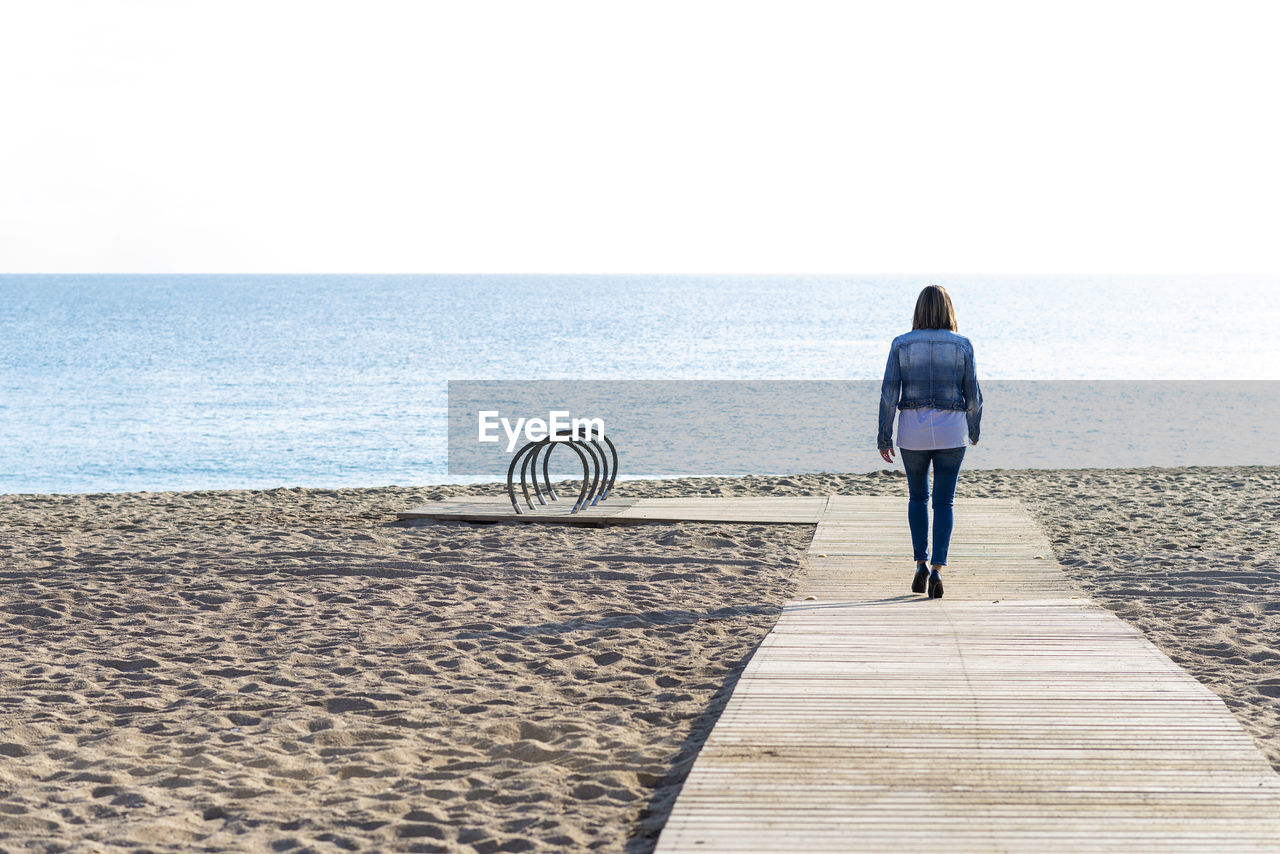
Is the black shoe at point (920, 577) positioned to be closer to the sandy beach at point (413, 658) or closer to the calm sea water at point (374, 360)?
the sandy beach at point (413, 658)

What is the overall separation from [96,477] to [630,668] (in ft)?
72.7

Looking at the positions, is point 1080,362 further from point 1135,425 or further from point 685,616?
point 685,616

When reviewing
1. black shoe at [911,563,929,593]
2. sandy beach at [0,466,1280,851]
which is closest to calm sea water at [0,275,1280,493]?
sandy beach at [0,466,1280,851]

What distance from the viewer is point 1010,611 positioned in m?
5.98

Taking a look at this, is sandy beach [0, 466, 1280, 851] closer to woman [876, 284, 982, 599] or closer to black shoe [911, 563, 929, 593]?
black shoe [911, 563, 929, 593]

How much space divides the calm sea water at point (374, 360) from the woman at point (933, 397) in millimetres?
16756

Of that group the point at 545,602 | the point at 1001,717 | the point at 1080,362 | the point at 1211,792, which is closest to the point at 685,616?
the point at 545,602

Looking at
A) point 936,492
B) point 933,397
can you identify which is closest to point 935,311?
point 933,397

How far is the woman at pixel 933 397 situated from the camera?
6223mm

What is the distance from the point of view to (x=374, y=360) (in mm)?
57531

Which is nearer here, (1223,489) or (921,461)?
(921,461)

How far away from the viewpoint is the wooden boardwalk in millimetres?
3219

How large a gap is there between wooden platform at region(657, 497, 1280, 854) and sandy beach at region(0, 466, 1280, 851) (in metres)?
0.30

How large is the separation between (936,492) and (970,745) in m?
2.69
